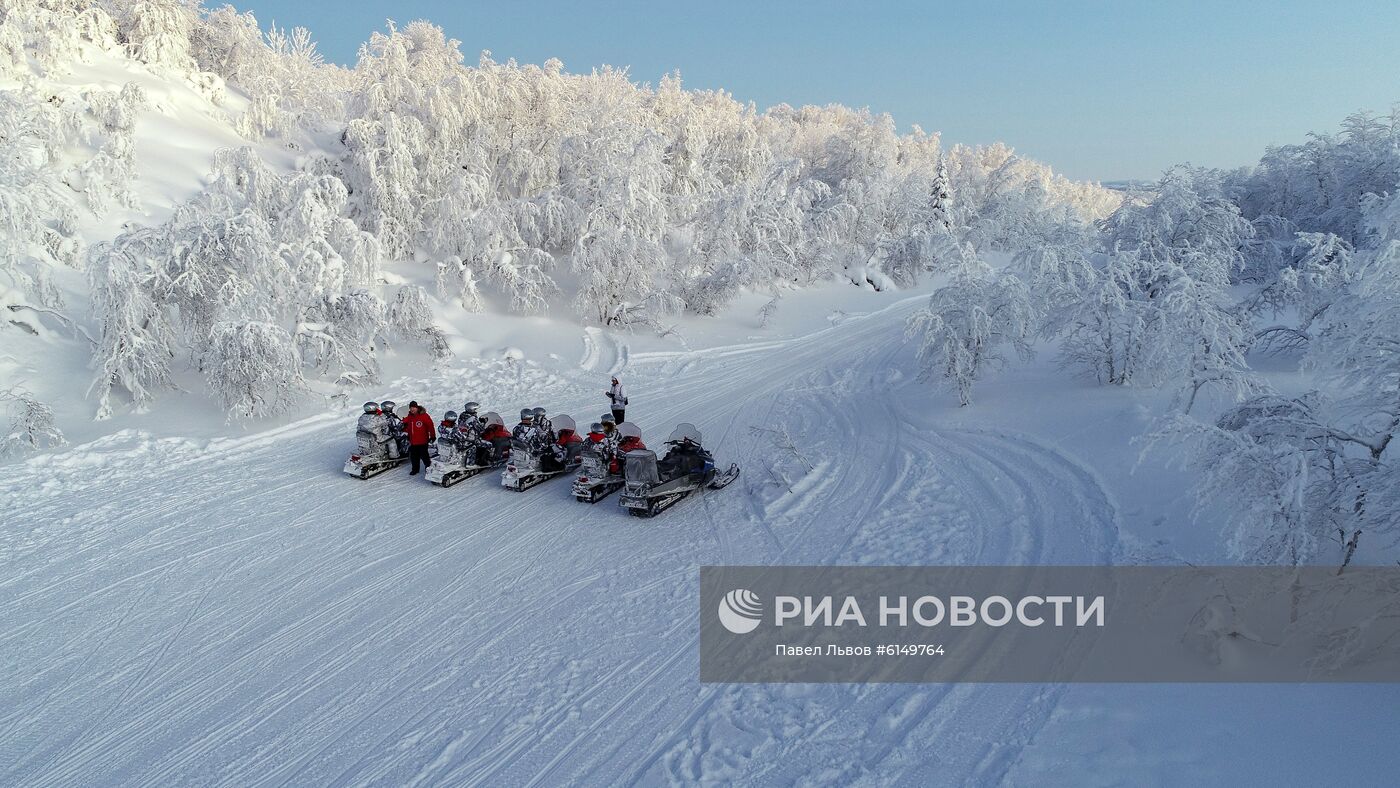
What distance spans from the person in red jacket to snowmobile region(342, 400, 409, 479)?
25 centimetres

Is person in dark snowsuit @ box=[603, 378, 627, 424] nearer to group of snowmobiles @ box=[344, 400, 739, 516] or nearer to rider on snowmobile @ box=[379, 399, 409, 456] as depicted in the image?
group of snowmobiles @ box=[344, 400, 739, 516]

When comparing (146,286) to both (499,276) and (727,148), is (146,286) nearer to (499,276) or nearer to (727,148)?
(499,276)

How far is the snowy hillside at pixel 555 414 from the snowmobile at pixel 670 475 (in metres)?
0.39

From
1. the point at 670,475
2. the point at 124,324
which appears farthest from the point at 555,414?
the point at 124,324

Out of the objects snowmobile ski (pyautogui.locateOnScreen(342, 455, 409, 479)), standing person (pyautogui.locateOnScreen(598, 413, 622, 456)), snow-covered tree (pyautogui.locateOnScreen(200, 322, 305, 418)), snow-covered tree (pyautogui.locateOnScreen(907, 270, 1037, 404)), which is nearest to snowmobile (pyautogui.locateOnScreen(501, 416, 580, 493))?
standing person (pyautogui.locateOnScreen(598, 413, 622, 456))

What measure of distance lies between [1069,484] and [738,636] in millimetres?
6740

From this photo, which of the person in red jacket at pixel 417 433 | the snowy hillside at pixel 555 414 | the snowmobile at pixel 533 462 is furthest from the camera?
the person in red jacket at pixel 417 433

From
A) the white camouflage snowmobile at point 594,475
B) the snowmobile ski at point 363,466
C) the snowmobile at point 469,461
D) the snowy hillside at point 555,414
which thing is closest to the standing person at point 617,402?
the snowy hillside at point 555,414

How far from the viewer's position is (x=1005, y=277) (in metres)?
15.8

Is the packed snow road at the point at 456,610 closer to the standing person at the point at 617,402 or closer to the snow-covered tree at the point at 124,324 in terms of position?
the standing person at the point at 617,402

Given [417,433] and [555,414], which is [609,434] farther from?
[555,414]

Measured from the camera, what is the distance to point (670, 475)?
38.0ft

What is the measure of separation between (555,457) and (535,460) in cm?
49

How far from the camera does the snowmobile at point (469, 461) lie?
12562 millimetres
